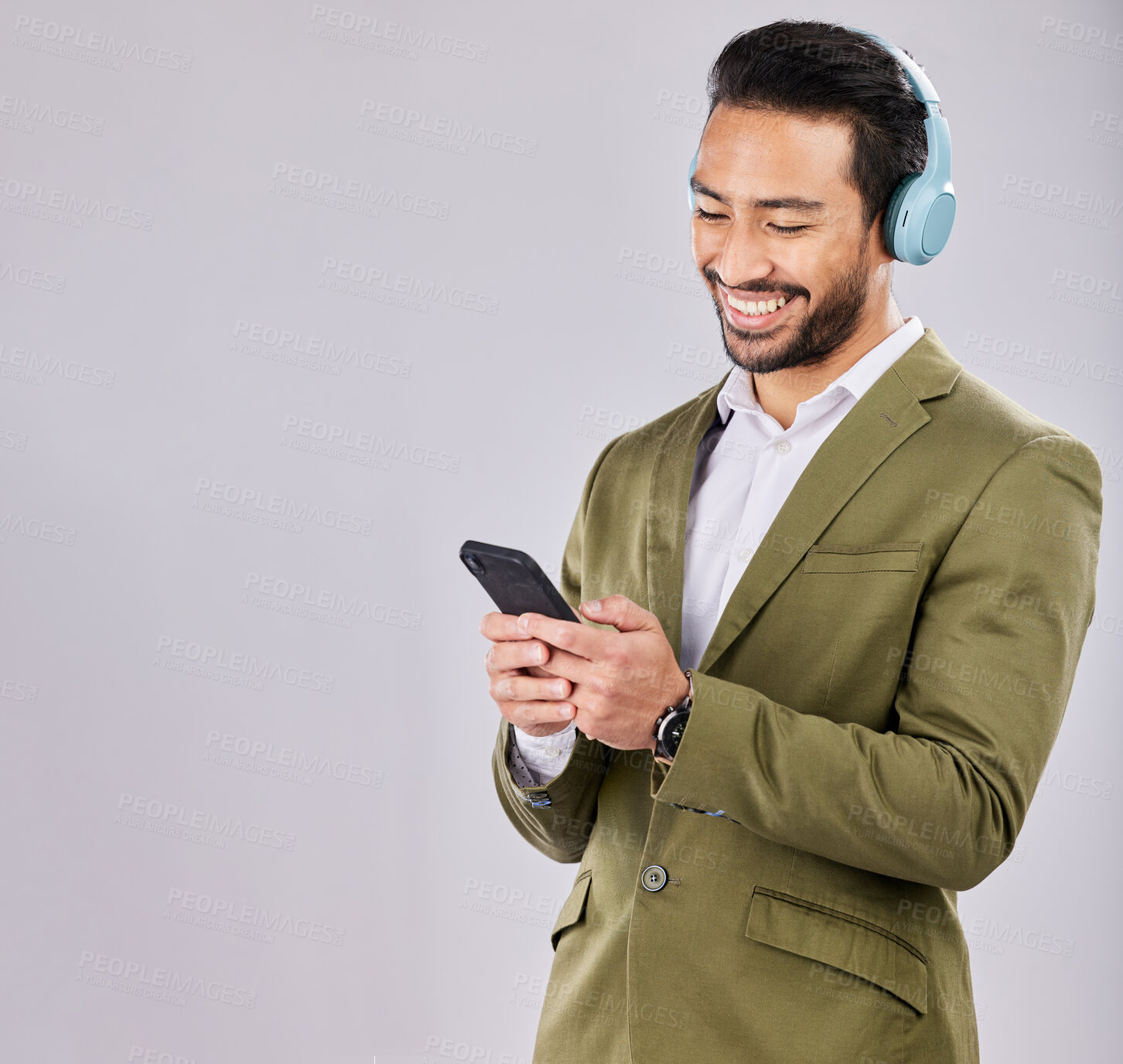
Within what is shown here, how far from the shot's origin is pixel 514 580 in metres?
1.29

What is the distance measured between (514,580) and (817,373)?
636mm

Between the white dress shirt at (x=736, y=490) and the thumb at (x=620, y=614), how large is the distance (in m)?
0.29

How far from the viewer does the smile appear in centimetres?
153

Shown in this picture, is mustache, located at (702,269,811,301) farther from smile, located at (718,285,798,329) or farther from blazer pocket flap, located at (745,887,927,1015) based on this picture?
blazer pocket flap, located at (745,887,927,1015)

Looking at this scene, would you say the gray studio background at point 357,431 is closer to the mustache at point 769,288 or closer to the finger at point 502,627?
the mustache at point 769,288

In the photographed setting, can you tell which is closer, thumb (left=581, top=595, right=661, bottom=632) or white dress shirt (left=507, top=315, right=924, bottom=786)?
thumb (left=581, top=595, right=661, bottom=632)

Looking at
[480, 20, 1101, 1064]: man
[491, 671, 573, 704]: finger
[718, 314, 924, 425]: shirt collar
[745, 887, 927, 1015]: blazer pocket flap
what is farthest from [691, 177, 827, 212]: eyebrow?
[745, 887, 927, 1015]: blazer pocket flap

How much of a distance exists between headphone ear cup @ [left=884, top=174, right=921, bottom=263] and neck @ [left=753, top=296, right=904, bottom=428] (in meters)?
0.10

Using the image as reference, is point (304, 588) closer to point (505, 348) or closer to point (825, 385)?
point (505, 348)

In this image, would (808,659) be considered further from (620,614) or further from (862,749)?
(620,614)

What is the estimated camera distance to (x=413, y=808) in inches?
117

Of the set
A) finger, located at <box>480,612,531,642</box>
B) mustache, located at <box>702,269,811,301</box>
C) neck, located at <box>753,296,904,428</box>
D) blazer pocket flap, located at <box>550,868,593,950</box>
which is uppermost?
mustache, located at <box>702,269,811,301</box>

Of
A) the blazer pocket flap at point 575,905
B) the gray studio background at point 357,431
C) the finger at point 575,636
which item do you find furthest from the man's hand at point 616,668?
the gray studio background at point 357,431

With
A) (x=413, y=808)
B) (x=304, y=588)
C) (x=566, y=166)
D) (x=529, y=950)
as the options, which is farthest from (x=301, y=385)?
(x=529, y=950)
